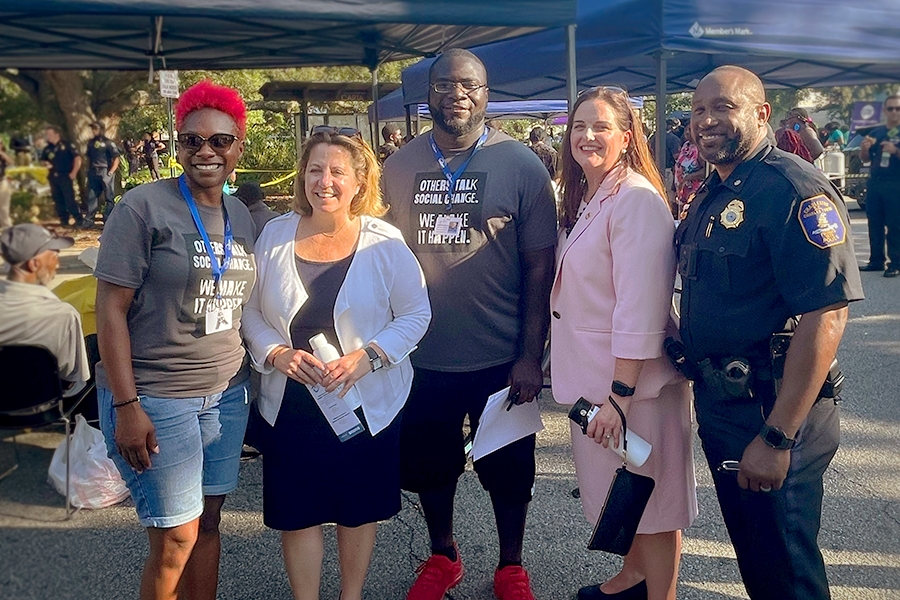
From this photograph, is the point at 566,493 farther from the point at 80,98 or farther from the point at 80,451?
the point at 80,98

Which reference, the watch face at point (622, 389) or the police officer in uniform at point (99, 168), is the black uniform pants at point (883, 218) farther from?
the police officer in uniform at point (99, 168)

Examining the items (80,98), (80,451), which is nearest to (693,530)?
(80,451)

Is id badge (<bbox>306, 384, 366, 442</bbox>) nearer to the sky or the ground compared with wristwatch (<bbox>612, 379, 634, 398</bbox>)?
nearer to the ground

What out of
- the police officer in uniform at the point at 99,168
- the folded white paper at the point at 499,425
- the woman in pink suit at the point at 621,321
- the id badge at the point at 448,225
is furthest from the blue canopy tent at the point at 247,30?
the folded white paper at the point at 499,425

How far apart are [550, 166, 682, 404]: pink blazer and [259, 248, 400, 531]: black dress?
0.69m

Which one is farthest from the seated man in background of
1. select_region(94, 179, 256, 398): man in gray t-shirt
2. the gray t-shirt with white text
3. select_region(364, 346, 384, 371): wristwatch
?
the gray t-shirt with white text

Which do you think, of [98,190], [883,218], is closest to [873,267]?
[883,218]

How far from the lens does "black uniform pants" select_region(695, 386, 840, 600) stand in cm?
202

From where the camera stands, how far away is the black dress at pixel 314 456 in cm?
240

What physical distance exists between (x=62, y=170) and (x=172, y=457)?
0.87m

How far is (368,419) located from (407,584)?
910 mm

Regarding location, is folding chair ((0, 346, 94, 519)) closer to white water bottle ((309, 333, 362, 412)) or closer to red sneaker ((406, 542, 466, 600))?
white water bottle ((309, 333, 362, 412))

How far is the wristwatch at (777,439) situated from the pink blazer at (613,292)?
1.27 ft

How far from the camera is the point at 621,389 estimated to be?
2244mm
